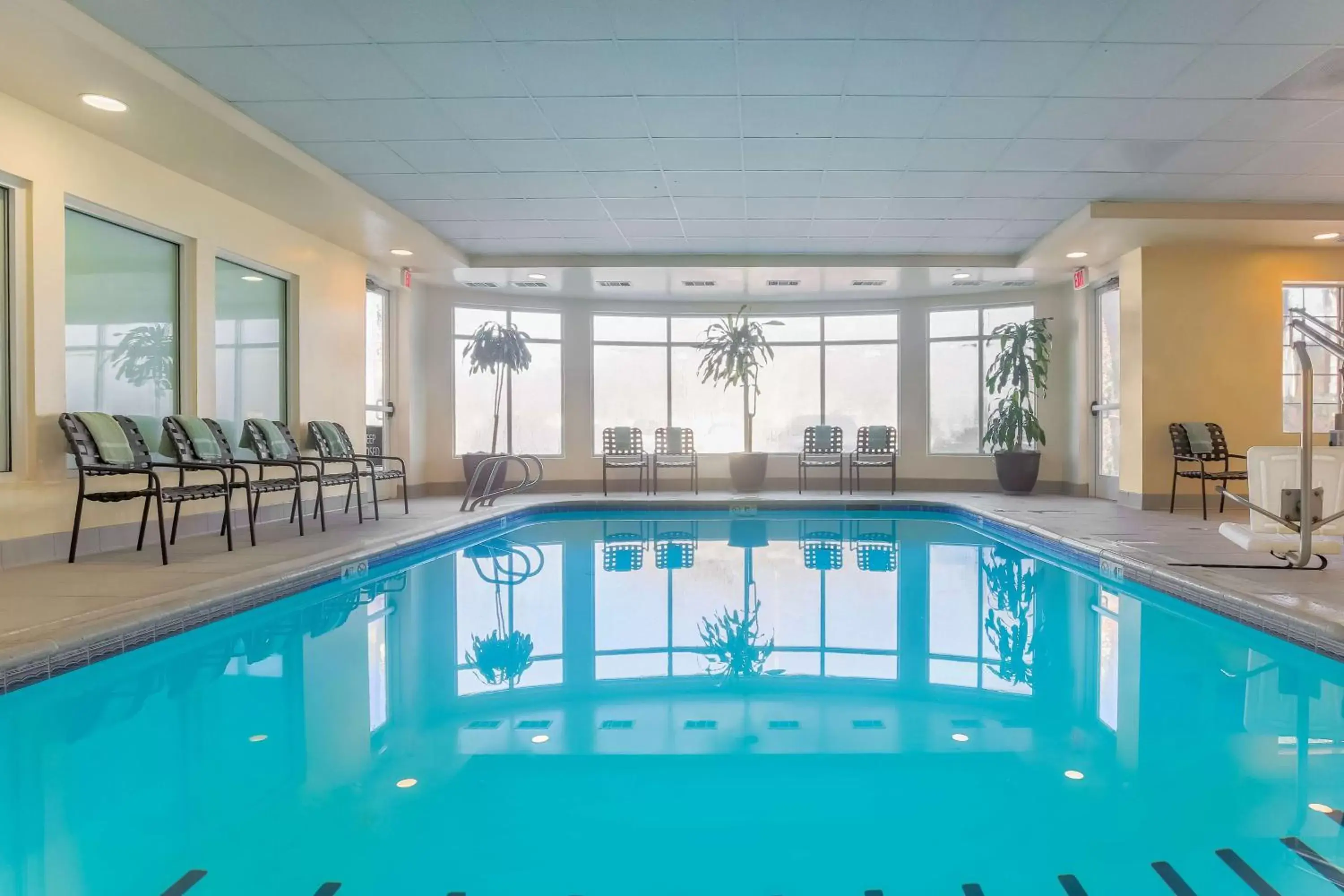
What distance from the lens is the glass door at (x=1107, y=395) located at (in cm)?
939

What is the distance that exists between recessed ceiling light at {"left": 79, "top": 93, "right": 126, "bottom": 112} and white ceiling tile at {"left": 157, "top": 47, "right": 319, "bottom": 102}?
0.45 m

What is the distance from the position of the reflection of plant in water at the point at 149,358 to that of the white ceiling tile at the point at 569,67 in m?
3.19

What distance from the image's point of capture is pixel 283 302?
7.48m

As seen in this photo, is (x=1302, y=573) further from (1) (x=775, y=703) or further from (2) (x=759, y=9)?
(2) (x=759, y=9)

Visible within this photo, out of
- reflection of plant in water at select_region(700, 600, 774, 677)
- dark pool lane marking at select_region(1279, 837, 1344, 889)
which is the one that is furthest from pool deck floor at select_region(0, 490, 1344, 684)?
reflection of plant in water at select_region(700, 600, 774, 677)

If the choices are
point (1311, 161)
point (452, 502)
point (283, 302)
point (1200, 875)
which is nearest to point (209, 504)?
point (283, 302)

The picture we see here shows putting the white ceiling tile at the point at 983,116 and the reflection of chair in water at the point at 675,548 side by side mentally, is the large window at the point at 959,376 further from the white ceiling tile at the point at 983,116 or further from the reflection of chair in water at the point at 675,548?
the white ceiling tile at the point at 983,116

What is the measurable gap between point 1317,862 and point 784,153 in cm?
499

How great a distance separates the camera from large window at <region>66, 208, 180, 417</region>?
5.16 m

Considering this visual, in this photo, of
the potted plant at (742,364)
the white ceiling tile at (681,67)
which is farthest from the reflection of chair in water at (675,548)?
the white ceiling tile at (681,67)

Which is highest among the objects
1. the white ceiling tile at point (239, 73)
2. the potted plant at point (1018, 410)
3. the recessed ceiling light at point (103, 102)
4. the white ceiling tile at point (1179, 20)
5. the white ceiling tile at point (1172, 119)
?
the white ceiling tile at point (239, 73)

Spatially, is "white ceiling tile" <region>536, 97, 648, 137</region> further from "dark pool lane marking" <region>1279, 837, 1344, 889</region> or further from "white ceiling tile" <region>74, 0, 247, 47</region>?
"dark pool lane marking" <region>1279, 837, 1344, 889</region>

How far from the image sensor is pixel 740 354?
35.5 ft

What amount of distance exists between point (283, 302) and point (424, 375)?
316 centimetres
